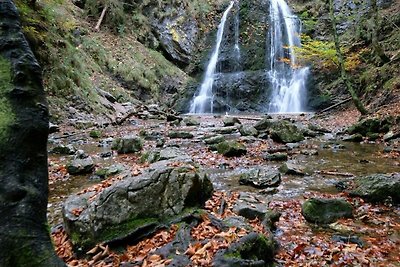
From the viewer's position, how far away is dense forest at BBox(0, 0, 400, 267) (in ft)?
7.55

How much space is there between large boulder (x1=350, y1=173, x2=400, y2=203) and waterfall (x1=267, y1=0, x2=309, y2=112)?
62.1 ft

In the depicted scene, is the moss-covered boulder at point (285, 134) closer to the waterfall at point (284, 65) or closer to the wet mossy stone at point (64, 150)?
the wet mossy stone at point (64, 150)

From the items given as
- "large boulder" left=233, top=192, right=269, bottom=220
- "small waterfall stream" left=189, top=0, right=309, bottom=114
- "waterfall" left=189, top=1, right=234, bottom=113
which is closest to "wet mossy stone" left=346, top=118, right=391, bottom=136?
"large boulder" left=233, top=192, right=269, bottom=220

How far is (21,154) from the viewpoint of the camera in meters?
2.17

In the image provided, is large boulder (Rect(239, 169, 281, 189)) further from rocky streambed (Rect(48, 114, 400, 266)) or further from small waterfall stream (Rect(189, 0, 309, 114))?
small waterfall stream (Rect(189, 0, 309, 114))

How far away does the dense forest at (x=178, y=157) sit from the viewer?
230 centimetres

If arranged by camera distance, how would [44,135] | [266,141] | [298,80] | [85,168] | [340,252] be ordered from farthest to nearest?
[298,80] < [266,141] < [85,168] < [340,252] < [44,135]

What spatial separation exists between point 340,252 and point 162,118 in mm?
16679

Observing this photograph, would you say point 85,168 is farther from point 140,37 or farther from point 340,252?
point 140,37

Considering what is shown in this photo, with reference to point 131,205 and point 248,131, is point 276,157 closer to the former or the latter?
point 248,131

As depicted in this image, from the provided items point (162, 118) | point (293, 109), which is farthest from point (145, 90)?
point (293, 109)

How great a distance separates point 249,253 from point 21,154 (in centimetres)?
229

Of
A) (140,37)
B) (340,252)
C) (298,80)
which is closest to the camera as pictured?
(340,252)

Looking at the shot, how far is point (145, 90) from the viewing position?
2436cm
